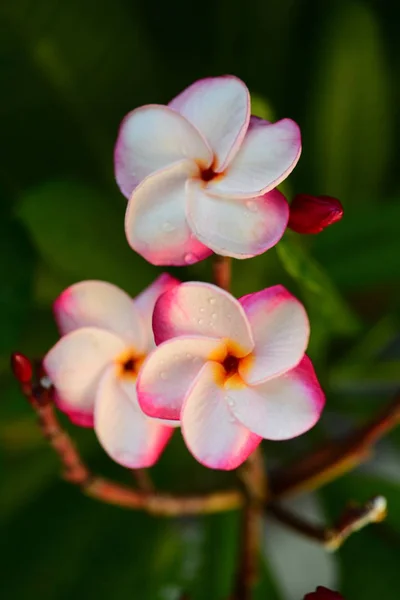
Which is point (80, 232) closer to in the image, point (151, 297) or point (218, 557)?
point (151, 297)

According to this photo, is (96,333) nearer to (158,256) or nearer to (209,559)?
(158,256)

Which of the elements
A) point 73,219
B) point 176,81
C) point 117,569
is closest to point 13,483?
point 117,569

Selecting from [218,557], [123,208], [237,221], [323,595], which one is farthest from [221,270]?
[218,557]

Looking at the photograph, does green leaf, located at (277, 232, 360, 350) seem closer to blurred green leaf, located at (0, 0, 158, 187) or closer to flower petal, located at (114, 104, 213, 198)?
flower petal, located at (114, 104, 213, 198)

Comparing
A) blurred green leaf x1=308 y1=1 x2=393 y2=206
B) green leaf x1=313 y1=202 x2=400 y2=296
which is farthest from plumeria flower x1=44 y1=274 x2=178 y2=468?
blurred green leaf x1=308 y1=1 x2=393 y2=206

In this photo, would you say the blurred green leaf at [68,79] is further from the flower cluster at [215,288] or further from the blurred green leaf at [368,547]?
the blurred green leaf at [368,547]

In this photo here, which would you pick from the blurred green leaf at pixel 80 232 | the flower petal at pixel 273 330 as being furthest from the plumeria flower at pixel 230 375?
the blurred green leaf at pixel 80 232
